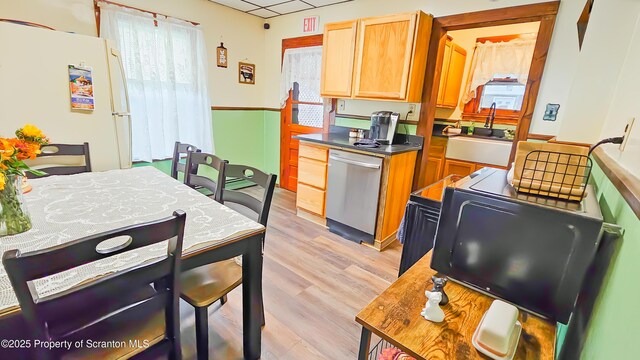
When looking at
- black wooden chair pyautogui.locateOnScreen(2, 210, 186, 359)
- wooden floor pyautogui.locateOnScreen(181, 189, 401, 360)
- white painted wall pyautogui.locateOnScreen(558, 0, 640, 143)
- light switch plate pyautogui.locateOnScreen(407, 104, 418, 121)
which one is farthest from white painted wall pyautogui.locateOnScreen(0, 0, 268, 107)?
white painted wall pyautogui.locateOnScreen(558, 0, 640, 143)

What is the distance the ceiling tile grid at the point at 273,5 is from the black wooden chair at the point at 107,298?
3.17m

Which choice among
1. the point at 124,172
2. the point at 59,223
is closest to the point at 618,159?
the point at 59,223

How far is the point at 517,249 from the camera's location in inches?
33.0

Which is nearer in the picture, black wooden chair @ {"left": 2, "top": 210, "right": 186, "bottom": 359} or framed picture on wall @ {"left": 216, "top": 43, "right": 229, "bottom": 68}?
black wooden chair @ {"left": 2, "top": 210, "right": 186, "bottom": 359}

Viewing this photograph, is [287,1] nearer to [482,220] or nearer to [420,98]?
[420,98]

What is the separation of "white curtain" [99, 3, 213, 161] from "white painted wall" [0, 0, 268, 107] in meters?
0.14

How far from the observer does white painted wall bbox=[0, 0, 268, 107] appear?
2.38 metres

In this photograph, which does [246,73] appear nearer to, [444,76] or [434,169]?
[444,76]

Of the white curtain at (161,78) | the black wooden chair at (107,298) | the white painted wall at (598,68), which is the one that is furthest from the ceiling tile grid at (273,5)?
the black wooden chair at (107,298)

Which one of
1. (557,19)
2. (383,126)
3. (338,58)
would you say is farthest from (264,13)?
(557,19)

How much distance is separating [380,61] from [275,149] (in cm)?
211

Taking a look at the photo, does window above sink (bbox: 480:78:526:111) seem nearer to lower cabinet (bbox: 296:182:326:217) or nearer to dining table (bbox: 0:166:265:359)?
lower cabinet (bbox: 296:182:326:217)

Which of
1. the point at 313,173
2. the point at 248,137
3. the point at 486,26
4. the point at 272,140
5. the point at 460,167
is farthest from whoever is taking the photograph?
the point at 272,140

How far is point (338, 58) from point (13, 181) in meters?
2.63
